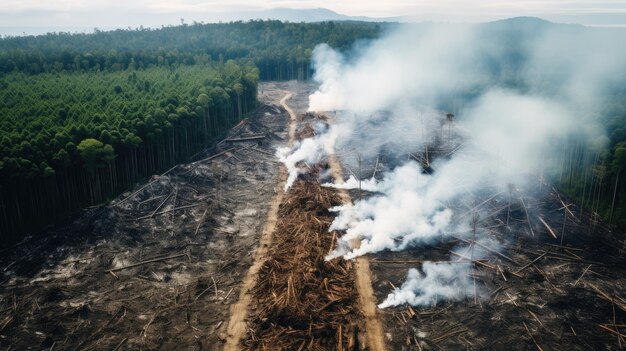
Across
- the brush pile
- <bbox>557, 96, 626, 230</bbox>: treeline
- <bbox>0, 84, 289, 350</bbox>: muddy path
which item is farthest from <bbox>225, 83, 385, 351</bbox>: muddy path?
<bbox>557, 96, 626, 230</bbox>: treeline

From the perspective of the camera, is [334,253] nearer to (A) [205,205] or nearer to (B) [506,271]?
(B) [506,271]

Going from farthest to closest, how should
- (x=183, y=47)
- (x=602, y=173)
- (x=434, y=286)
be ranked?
(x=183, y=47)
(x=602, y=173)
(x=434, y=286)

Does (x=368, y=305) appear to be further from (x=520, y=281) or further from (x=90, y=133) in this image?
(x=90, y=133)

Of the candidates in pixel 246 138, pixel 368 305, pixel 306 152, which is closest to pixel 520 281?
pixel 368 305

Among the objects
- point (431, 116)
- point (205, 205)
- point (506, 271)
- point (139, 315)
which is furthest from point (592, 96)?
point (139, 315)

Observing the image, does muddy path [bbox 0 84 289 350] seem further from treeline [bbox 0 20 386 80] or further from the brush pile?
treeline [bbox 0 20 386 80]
